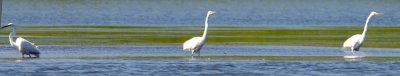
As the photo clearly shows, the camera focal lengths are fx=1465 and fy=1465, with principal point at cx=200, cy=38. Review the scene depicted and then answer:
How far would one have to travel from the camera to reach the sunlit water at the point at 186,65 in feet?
89.1

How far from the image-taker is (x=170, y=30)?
51531mm

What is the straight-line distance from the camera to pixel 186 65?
95.1 feet

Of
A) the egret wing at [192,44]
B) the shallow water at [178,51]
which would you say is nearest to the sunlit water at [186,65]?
the shallow water at [178,51]

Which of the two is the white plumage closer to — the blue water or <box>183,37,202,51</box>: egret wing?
<box>183,37,202,51</box>: egret wing

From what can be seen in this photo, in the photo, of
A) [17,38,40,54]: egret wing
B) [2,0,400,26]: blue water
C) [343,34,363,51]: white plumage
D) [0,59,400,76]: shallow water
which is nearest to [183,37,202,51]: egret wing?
[0,59,400,76]: shallow water

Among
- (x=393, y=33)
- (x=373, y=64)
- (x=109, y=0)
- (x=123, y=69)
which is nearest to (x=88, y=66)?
(x=123, y=69)

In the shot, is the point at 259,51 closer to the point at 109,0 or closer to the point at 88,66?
the point at 88,66

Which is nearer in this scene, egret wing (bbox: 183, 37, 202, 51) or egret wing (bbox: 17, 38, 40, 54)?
egret wing (bbox: 17, 38, 40, 54)

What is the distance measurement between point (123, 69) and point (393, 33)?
2076 cm

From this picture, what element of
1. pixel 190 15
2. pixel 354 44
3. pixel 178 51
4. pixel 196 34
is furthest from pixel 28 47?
pixel 190 15

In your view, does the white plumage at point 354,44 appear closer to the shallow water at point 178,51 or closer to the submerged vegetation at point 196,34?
the shallow water at point 178,51

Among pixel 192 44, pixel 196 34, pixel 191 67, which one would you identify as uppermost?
pixel 196 34

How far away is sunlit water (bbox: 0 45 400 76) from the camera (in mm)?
27172

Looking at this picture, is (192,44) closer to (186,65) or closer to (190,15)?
(186,65)
